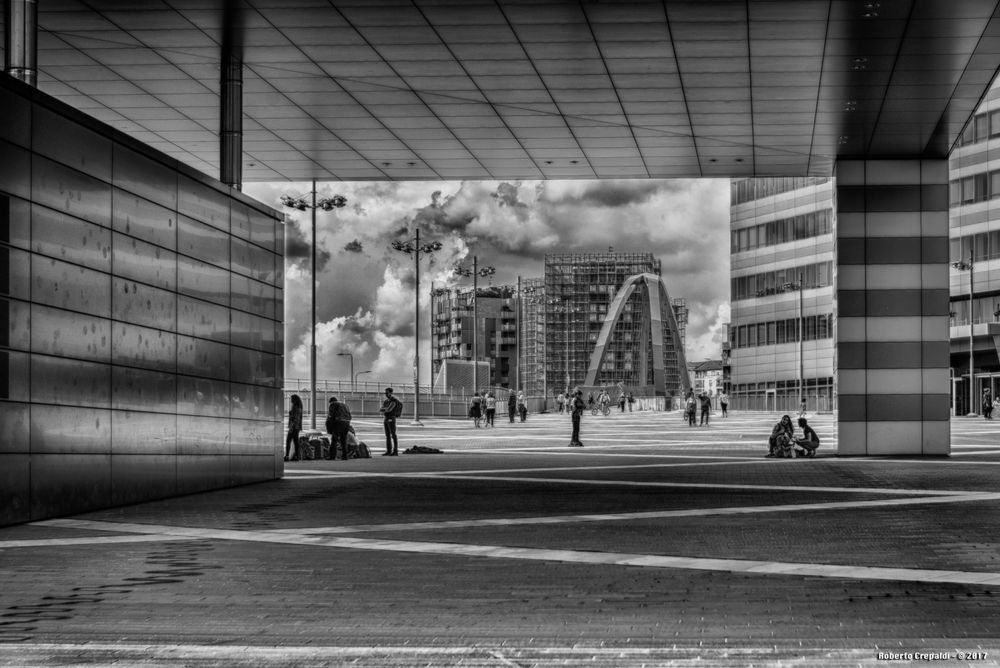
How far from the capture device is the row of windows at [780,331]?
99875 mm

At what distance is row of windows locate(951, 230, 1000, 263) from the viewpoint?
78.1 m

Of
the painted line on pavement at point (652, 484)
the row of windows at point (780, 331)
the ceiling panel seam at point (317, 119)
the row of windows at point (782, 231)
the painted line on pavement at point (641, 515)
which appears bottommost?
the painted line on pavement at point (652, 484)

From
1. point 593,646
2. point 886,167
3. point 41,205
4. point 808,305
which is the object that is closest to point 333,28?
point 41,205

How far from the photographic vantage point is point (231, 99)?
20.1 meters

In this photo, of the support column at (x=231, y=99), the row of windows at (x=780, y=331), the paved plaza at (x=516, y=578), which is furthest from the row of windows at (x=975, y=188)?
the paved plaza at (x=516, y=578)

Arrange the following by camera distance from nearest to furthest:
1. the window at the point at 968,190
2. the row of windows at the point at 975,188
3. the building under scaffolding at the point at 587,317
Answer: the row of windows at the point at 975,188
the window at the point at 968,190
the building under scaffolding at the point at 587,317

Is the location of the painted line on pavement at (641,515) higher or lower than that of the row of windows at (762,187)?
lower

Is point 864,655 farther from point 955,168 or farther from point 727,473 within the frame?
point 955,168

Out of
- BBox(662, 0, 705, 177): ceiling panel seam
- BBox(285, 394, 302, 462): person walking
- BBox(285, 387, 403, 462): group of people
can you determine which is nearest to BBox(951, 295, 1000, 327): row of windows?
BBox(285, 387, 403, 462): group of people

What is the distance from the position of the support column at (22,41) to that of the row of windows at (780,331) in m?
81.6

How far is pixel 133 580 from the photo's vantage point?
9.31m

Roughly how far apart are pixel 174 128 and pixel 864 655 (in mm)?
19945

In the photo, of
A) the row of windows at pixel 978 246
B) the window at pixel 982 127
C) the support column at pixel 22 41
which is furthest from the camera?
the row of windows at pixel 978 246

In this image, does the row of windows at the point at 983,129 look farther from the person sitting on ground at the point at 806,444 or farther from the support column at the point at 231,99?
the support column at the point at 231,99
